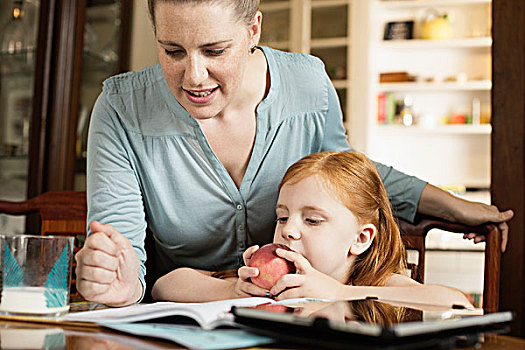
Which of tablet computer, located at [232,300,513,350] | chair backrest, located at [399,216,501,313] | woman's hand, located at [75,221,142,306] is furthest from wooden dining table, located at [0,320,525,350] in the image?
chair backrest, located at [399,216,501,313]

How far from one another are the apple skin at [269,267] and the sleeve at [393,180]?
0.44m

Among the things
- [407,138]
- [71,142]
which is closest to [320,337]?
[71,142]

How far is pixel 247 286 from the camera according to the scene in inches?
42.4

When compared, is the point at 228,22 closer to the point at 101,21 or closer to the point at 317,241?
the point at 317,241

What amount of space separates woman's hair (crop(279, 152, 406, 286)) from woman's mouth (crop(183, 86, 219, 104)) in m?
0.26

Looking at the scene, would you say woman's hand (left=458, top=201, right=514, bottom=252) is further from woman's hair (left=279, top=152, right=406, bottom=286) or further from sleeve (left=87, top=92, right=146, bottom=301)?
sleeve (left=87, top=92, right=146, bottom=301)

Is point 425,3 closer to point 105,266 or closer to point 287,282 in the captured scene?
point 287,282

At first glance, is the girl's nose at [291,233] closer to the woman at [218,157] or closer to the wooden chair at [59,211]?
the woman at [218,157]

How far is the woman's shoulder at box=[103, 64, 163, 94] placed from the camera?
4.66 ft

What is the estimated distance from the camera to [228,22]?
1.14m

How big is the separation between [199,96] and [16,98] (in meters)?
1.90

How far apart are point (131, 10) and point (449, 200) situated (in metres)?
2.27

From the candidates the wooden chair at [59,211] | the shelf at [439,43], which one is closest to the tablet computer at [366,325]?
the wooden chair at [59,211]

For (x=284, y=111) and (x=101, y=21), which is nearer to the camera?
(x=284, y=111)
